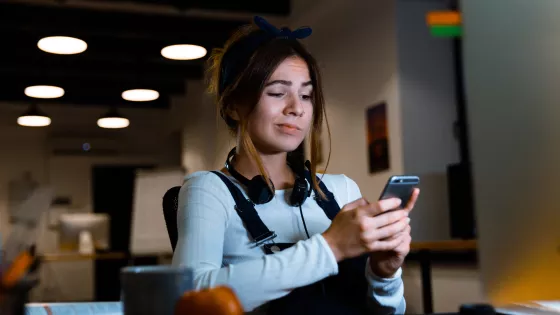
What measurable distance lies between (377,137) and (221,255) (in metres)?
3.71

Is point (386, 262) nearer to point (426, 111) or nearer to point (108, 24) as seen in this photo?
point (426, 111)

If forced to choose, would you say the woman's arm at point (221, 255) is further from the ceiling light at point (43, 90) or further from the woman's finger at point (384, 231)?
the ceiling light at point (43, 90)

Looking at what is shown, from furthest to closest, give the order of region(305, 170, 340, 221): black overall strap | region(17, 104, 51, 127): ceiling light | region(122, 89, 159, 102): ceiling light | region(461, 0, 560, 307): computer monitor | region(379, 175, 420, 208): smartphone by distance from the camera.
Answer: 1. region(17, 104, 51, 127): ceiling light
2. region(122, 89, 159, 102): ceiling light
3. region(305, 170, 340, 221): black overall strap
4. region(379, 175, 420, 208): smartphone
5. region(461, 0, 560, 307): computer monitor

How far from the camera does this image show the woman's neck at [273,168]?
1.28 m

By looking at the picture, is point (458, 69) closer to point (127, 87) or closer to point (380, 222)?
point (380, 222)

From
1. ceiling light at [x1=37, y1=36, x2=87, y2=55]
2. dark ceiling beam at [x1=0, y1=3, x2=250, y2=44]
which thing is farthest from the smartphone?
dark ceiling beam at [x1=0, y1=3, x2=250, y2=44]

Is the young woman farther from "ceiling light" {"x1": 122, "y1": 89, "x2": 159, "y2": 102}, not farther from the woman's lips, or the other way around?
"ceiling light" {"x1": 122, "y1": 89, "x2": 159, "y2": 102}

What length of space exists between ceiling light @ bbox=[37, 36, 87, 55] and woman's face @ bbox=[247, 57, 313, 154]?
4.13m

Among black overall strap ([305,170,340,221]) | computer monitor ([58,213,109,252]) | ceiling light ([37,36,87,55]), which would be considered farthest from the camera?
computer monitor ([58,213,109,252])

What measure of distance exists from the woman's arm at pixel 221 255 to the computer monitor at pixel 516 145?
43cm

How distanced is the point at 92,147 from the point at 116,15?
185 inches

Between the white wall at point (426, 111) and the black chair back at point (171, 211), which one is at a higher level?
the white wall at point (426, 111)

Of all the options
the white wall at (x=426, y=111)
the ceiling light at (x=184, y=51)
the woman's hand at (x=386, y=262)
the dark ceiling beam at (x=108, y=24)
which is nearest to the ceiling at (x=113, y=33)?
the dark ceiling beam at (x=108, y=24)

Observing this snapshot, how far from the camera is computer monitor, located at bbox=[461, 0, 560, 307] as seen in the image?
533mm
